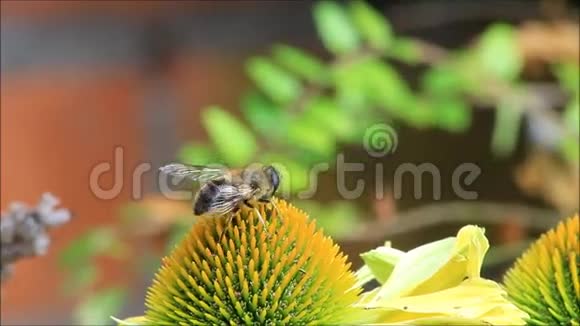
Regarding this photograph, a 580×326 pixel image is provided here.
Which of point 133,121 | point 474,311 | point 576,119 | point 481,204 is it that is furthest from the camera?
point 133,121

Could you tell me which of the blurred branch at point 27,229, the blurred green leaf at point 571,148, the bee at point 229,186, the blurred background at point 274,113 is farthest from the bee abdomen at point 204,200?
the blurred green leaf at point 571,148

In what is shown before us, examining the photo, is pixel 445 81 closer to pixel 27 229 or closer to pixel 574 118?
pixel 574 118

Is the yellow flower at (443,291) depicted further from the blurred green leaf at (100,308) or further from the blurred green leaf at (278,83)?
the blurred green leaf at (278,83)

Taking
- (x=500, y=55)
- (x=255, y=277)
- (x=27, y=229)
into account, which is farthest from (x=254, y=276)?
(x=500, y=55)

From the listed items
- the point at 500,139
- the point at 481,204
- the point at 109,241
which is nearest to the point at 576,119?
the point at 481,204

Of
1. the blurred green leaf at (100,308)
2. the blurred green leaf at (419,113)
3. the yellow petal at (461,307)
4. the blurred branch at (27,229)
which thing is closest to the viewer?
the yellow petal at (461,307)

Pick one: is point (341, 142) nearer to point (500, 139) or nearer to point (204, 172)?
point (500, 139)
